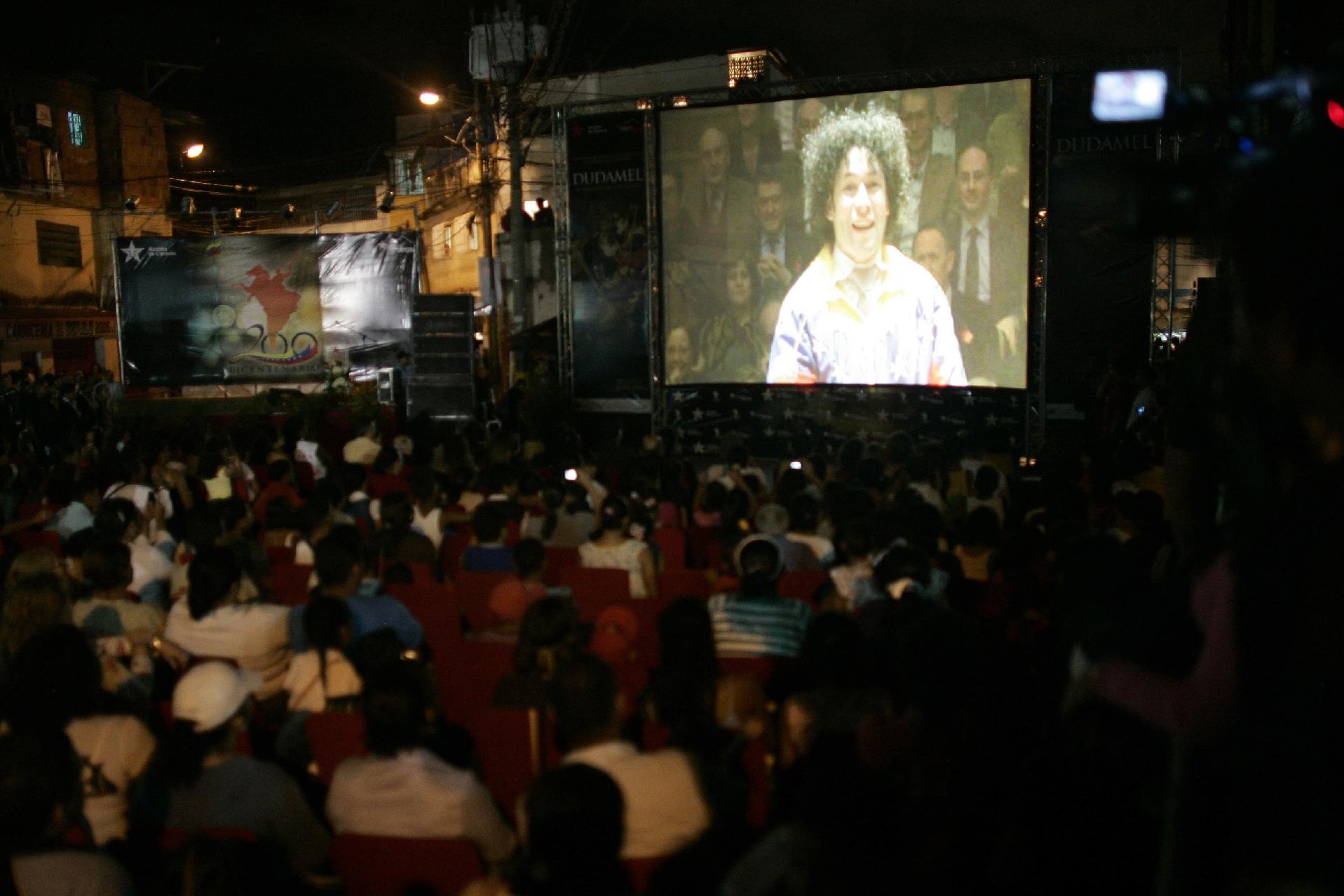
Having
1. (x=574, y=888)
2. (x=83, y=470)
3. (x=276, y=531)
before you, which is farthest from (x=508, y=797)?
(x=83, y=470)

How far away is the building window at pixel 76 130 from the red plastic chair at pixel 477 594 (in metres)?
26.0

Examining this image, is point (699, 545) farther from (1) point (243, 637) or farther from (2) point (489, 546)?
(1) point (243, 637)

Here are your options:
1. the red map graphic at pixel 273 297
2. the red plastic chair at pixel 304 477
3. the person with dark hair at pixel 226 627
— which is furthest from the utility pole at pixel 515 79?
the person with dark hair at pixel 226 627

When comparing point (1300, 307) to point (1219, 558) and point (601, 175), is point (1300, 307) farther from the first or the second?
point (601, 175)

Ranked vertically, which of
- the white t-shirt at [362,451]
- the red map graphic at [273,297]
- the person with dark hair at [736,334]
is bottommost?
the white t-shirt at [362,451]

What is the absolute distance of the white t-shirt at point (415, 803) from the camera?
2.62 metres

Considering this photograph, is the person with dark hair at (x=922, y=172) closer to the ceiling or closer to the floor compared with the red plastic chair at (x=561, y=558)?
closer to the ceiling

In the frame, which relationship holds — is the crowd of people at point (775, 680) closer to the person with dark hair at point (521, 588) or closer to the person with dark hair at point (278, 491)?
the person with dark hair at point (521, 588)

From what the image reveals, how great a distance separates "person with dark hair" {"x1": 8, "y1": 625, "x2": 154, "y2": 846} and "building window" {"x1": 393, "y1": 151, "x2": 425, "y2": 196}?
89.3 ft

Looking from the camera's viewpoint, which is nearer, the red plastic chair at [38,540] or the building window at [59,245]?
the red plastic chair at [38,540]

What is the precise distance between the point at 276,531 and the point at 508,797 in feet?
10.7

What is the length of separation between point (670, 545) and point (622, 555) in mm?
747

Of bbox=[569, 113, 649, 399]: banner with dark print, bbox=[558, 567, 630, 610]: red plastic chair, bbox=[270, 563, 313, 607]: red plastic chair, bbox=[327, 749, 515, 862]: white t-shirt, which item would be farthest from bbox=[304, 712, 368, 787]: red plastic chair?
bbox=[569, 113, 649, 399]: banner with dark print

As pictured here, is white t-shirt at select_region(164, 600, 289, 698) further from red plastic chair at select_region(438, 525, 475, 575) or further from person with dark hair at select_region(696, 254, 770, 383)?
person with dark hair at select_region(696, 254, 770, 383)
